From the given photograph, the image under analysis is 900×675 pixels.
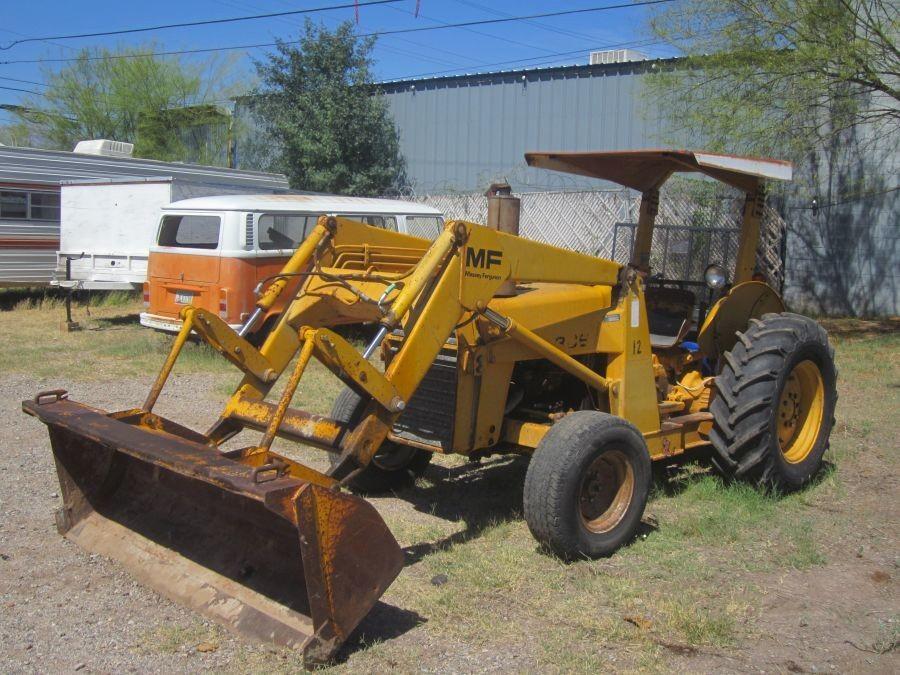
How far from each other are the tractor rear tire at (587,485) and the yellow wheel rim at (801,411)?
1.75 meters

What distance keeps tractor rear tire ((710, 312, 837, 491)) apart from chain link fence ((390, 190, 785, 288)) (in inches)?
345

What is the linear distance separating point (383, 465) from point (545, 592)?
1883 millimetres

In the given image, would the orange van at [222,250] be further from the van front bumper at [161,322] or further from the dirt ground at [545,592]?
the dirt ground at [545,592]

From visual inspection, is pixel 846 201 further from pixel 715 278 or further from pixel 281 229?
pixel 715 278

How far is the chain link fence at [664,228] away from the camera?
16344 mm

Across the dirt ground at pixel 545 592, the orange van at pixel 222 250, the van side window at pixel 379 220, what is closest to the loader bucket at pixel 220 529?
the dirt ground at pixel 545 592

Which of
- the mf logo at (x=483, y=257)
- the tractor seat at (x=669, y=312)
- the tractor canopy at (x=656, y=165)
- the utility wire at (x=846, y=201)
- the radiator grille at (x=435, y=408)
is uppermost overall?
the utility wire at (x=846, y=201)

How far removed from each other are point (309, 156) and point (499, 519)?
17639mm

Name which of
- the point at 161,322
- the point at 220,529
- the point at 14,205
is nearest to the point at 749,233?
the point at 220,529

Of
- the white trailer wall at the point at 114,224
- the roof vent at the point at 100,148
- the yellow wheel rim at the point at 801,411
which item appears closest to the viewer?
the yellow wheel rim at the point at 801,411

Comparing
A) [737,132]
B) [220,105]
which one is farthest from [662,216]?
[220,105]

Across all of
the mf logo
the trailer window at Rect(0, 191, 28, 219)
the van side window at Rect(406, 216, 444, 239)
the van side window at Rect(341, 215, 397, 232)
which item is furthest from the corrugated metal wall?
the mf logo

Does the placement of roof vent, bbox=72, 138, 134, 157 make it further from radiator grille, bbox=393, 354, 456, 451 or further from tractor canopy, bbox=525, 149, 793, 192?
radiator grille, bbox=393, 354, 456, 451

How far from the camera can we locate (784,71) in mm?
12625
